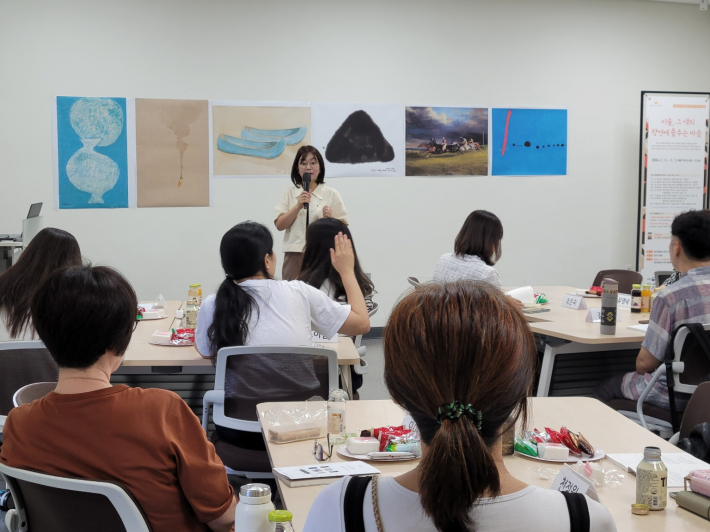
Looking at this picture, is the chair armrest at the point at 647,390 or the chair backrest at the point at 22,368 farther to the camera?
the chair armrest at the point at 647,390

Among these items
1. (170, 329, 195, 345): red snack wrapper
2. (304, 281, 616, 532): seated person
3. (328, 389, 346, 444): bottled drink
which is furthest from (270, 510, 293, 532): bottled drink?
(170, 329, 195, 345): red snack wrapper

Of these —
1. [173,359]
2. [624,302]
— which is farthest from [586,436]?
[624,302]

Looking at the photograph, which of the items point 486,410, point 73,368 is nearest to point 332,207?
point 73,368

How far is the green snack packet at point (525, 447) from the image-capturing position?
6.17 feet

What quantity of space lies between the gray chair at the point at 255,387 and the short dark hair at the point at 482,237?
197cm

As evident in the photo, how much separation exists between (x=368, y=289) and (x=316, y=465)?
2.09 m

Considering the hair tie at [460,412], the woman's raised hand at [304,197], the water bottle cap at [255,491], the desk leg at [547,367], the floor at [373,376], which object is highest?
the woman's raised hand at [304,197]

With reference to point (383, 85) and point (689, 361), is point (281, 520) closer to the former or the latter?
point (689, 361)

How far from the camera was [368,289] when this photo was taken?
384 centimetres

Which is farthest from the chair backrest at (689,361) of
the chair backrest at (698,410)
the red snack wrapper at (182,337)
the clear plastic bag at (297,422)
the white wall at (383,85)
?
the white wall at (383,85)

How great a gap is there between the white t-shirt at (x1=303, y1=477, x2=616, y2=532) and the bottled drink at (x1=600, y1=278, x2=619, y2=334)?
2.74 metres

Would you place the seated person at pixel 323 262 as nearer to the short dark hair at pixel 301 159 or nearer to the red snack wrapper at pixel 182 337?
the red snack wrapper at pixel 182 337

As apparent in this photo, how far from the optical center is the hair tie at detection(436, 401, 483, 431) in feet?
3.34

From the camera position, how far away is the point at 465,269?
425 cm
